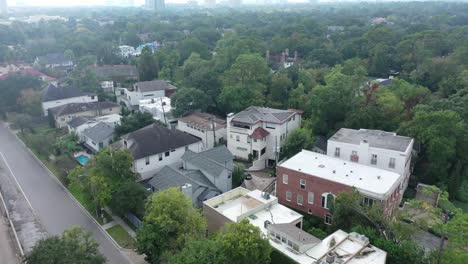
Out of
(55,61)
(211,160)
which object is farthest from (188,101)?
(55,61)

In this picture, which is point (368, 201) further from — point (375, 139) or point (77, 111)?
point (77, 111)

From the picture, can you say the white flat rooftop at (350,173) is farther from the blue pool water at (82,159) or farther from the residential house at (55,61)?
the residential house at (55,61)

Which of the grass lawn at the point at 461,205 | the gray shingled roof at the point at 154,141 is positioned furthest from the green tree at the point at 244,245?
the grass lawn at the point at 461,205

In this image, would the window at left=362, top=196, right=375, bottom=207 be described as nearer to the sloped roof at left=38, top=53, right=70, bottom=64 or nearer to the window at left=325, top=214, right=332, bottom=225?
the window at left=325, top=214, right=332, bottom=225

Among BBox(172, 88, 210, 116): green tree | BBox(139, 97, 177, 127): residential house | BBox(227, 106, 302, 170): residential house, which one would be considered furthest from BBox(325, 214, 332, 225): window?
BBox(139, 97, 177, 127): residential house

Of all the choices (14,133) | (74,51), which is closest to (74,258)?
(14,133)

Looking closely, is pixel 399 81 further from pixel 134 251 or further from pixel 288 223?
pixel 134 251
